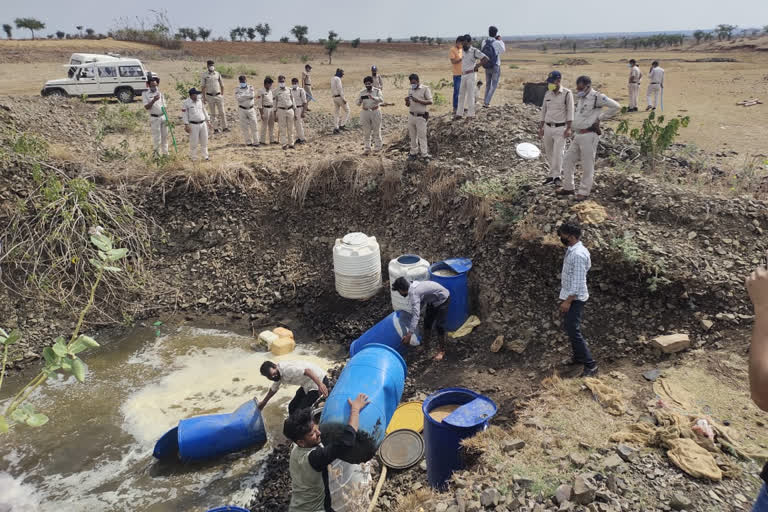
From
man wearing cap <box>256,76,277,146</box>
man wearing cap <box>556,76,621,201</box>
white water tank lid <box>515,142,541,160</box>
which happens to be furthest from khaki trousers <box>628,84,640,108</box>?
man wearing cap <box>256,76,277,146</box>

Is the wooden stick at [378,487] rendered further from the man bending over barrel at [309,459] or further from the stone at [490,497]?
the stone at [490,497]

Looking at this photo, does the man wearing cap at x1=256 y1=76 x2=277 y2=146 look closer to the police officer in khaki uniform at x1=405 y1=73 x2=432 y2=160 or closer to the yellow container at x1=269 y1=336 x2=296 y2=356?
the police officer in khaki uniform at x1=405 y1=73 x2=432 y2=160

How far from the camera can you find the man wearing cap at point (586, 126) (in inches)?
224

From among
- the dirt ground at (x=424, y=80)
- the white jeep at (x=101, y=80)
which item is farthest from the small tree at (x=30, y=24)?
the white jeep at (x=101, y=80)

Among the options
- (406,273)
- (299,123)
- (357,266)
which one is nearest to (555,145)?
(406,273)

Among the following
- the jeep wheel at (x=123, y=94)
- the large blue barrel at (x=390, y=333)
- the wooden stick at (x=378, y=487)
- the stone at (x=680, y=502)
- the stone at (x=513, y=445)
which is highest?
the jeep wheel at (x=123, y=94)

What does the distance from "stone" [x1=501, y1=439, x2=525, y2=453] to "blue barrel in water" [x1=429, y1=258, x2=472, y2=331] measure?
2278 millimetres

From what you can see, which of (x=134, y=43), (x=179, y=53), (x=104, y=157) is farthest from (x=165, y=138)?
(x=134, y=43)

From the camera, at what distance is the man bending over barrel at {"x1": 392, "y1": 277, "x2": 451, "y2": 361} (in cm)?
545

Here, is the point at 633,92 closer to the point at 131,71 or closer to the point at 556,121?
the point at 556,121

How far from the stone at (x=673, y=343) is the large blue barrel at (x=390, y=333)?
8.40ft

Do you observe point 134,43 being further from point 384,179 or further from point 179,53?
point 384,179

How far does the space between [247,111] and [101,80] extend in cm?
792

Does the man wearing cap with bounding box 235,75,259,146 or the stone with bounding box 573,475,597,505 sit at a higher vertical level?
the man wearing cap with bounding box 235,75,259,146
